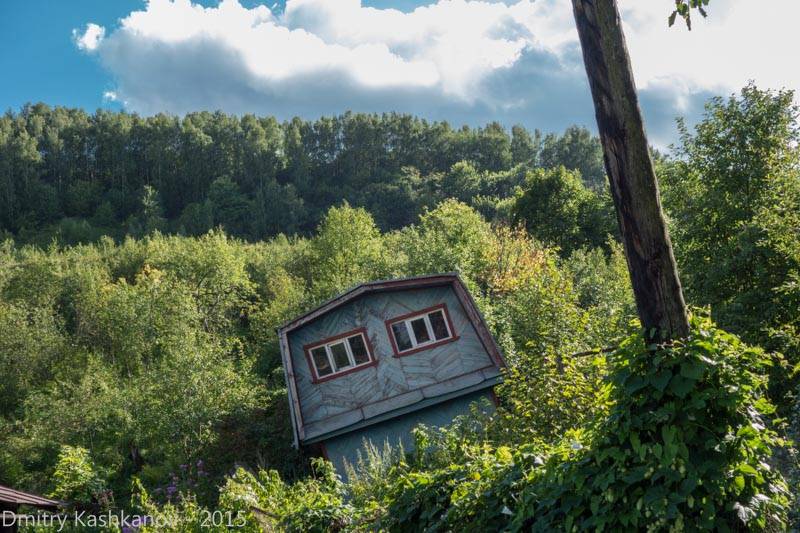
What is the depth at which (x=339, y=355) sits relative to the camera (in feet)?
68.3

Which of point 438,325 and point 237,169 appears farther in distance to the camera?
point 237,169

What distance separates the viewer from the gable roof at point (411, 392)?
19.5 meters

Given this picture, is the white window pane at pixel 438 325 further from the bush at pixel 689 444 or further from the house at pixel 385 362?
the bush at pixel 689 444

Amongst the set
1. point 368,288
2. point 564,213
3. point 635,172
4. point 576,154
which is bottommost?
point 635,172

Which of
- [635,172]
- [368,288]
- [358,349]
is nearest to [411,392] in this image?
[358,349]

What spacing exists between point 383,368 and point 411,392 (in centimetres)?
121

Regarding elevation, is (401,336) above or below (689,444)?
above

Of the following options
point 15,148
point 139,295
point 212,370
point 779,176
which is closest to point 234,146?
point 15,148

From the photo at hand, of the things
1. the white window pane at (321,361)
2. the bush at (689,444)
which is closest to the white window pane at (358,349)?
the white window pane at (321,361)

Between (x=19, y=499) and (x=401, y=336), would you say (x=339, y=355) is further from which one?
(x=19, y=499)

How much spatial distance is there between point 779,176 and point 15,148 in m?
89.5

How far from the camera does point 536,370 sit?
38.9ft

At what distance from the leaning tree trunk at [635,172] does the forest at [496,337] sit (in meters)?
0.31

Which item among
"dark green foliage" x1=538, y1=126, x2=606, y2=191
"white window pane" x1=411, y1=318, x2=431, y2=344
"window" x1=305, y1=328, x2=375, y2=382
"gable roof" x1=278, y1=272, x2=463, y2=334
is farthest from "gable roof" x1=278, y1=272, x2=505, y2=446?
"dark green foliage" x1=538, y1=126, x2=606, y2=191
